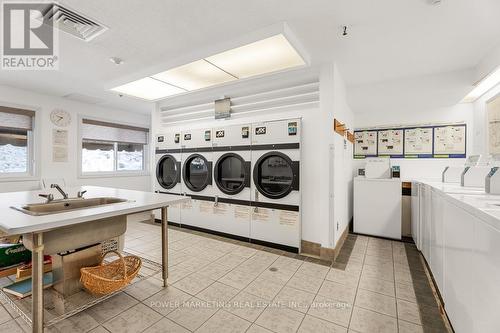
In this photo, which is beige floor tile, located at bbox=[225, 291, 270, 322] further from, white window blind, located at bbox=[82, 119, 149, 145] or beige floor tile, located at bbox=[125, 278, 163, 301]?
white window blind, located at bbox=[82, 119, 149, 145]

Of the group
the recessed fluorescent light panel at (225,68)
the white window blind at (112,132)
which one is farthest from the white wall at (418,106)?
the white window blind at (112,132)

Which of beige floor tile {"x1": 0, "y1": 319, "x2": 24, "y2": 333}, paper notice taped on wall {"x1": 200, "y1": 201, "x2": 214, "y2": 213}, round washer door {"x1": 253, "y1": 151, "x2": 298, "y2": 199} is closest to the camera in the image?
beige floor tile {"x1": 0, "y1": 319, "x2": 24, "y2": 333}

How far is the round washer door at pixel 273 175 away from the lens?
10.9 feet

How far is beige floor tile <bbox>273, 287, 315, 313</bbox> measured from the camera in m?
2.06

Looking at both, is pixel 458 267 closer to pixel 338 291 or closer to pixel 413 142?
pixel 338 291

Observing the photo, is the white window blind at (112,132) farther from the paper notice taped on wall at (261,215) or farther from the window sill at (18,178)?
the paper notice taped on wall at (261,215)

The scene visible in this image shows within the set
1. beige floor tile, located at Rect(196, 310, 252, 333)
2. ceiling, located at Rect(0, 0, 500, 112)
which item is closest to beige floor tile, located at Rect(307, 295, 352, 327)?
beige floor tile, located at Rect(196, 310, 252, 333)

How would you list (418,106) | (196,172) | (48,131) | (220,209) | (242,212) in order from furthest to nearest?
1. (48,131)
2. (418,106)
3. (196,172)
4. (220,209)
5. (242,212)

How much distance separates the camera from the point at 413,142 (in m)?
4.50

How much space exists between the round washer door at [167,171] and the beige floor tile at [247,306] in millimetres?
2841

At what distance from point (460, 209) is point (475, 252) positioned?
385mm

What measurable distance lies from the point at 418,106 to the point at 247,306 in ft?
15.8

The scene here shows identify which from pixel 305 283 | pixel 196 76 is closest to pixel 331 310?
pixel 305 283

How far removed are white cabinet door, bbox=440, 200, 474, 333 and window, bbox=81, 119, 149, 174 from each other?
254 inches
